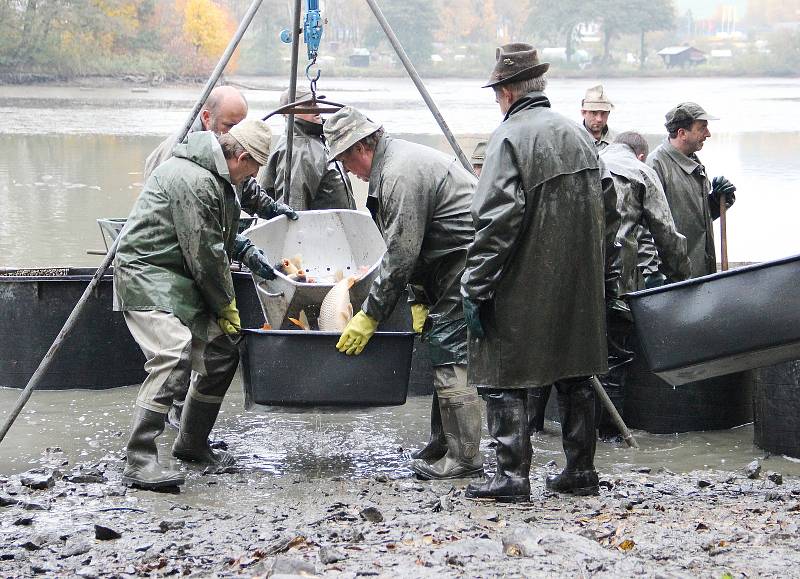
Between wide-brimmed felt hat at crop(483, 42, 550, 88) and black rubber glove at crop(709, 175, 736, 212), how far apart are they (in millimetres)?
2498

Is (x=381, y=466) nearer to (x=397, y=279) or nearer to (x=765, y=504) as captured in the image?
(x=397, y=279)

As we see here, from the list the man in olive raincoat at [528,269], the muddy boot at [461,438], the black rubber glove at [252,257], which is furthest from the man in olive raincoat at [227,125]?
the man in olive raincoat at [528,269]

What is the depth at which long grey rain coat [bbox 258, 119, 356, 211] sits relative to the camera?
780cm

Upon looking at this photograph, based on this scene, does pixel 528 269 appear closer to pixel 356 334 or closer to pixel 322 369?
pixel 356 334

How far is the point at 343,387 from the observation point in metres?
5.50

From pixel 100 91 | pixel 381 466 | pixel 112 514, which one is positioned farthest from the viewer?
pixel 100 91

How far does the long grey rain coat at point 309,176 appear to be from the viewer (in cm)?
780

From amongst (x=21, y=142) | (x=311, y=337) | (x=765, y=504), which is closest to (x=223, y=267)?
(x=311, y=337)

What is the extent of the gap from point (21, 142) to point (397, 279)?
77.9ft

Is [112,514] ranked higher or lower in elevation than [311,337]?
lower

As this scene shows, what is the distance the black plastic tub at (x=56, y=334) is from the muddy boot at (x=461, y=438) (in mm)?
2450

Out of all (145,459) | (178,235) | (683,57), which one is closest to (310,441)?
(145,459)

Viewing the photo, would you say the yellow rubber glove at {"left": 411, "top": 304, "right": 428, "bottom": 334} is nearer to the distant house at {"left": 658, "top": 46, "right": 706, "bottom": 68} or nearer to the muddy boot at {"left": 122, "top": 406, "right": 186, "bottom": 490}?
the muddy boot at {"left": 122, "top": 406, "right": 186, "bottom": 490}

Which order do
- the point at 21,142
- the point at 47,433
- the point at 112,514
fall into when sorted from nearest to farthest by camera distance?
the point at 112,514 → the point at 47,433 → the point at 21,142
